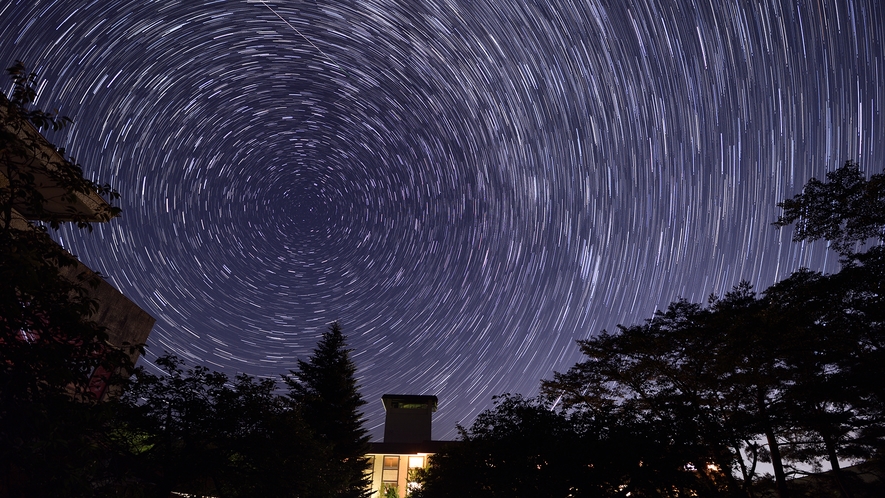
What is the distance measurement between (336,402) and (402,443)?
16166mm

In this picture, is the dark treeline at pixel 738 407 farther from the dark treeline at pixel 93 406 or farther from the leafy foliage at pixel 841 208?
the dark treeline at pixel 93 406

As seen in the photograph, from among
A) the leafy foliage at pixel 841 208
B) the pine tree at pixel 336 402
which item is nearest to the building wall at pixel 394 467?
the pine tree at pixel 336 402

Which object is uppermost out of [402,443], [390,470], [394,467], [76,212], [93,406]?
[402,443]

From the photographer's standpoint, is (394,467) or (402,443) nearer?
(394,467)

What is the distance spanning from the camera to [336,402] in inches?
1538

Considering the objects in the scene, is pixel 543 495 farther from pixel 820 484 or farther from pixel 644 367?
pixel 820 484

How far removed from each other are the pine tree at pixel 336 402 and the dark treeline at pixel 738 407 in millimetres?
16095

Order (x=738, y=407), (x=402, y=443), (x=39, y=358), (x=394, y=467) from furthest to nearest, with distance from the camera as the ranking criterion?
1. (x=402, y=443)
2. (x=394, y=467)
3. (x=738, y=407)
4. (x=39, y=358)

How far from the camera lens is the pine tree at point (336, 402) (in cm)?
3669

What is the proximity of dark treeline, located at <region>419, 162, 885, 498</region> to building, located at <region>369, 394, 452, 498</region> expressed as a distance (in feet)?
96.3

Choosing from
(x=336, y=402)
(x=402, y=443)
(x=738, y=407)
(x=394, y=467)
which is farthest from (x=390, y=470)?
(x=738, y=407)

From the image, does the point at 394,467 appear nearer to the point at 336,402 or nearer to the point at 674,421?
the point at 336,402

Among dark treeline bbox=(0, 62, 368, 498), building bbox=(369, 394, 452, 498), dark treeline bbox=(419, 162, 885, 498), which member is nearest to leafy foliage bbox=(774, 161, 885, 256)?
dark treeline bbox=(419, 162, 885, 498)

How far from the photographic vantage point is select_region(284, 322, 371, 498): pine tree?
36.7 m
